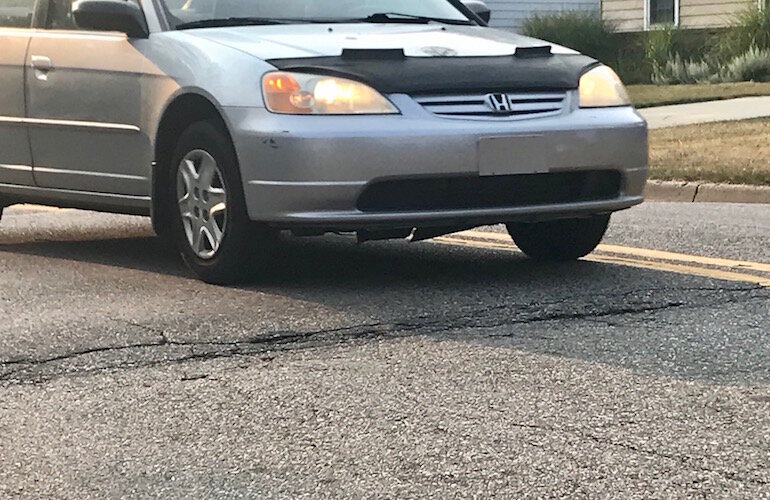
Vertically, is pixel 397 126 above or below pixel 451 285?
above

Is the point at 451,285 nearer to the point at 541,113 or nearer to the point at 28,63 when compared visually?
the point at 541,113

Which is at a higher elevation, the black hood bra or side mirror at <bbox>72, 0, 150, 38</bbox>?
side mirror at <bbox>72, 0, 150, 38</bbox>

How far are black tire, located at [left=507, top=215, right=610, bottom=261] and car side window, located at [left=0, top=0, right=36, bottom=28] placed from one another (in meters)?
2.52

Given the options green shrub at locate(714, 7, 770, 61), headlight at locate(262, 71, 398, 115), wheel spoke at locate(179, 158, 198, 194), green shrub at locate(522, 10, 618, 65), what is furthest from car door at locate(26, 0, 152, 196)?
green shrub at locate(522, 10, 618, 65)

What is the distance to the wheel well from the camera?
21.2 ft

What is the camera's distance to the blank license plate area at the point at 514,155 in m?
6.00

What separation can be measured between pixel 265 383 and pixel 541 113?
208cm

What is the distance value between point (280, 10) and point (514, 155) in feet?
4.87

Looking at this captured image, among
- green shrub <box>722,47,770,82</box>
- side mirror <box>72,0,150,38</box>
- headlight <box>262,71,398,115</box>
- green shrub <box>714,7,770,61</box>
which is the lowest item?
green shrub <box>722,47,770,82</box>

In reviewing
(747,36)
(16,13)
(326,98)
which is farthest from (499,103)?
(747,36)

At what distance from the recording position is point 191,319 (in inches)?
222

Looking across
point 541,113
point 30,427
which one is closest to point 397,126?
point 541,113

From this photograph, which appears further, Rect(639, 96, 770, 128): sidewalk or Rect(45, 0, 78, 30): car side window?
Rect(639, 96, 770, 128): sidewalk

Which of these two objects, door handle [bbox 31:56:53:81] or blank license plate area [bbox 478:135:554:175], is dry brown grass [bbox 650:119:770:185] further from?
door handle [bbox 31:56:53:81]
